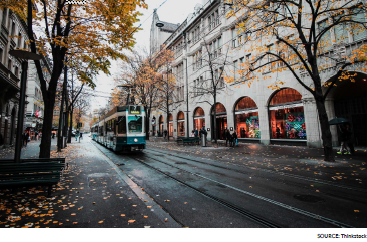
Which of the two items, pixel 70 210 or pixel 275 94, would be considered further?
pixel 275 94

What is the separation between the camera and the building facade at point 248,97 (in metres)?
14.6

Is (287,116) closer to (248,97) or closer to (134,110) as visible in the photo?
(248,97)

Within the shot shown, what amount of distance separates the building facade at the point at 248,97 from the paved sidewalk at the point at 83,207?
27.6 feet

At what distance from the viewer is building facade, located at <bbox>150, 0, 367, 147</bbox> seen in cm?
1457

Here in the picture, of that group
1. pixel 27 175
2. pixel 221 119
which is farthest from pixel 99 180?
pixel 221 119

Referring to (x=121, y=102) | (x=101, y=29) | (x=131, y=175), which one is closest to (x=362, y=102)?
(x=131, y=175)

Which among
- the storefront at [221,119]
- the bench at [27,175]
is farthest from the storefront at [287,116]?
the bench at [27,175]

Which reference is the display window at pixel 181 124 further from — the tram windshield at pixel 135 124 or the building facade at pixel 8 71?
the building facade at pixel 8 71

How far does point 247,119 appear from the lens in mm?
20875

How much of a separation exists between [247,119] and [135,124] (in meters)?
13.2

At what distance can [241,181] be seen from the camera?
6.13 m

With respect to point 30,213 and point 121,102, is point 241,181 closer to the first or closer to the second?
point 30,213

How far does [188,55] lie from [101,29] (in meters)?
23.6

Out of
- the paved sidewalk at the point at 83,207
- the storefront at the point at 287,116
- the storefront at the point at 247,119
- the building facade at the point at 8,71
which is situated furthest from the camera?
the storefront at the point at 247,119
